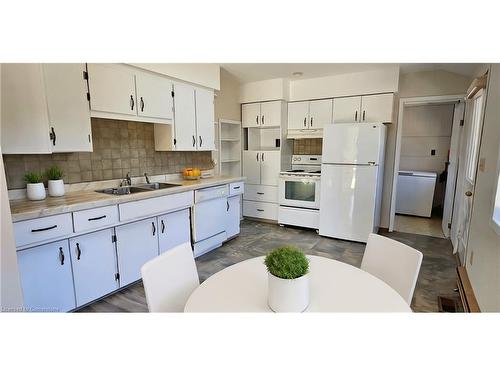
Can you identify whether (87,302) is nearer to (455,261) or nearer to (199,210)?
(199,210)

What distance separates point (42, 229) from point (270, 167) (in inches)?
126

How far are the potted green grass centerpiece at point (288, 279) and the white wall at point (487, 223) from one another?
131 centimetres

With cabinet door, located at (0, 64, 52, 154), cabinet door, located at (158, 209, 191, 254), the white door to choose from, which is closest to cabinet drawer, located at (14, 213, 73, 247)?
cabinet door, located at (0, 64, 52, 154)

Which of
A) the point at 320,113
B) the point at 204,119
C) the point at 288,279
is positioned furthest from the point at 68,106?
the point at 320,113

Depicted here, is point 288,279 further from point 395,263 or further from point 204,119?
point 204,119

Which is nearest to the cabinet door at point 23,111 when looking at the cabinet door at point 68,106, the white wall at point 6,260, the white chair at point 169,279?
the cabinet door at point 68,106

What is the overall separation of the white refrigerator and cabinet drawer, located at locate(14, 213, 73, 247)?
3015 mm

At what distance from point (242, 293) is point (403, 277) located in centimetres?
82

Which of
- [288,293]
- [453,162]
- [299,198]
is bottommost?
[299,198]

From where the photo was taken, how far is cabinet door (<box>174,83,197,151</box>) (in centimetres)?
297

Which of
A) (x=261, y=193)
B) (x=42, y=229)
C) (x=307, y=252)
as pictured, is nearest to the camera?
(x=42, y=229)

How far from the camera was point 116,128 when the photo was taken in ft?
8.90

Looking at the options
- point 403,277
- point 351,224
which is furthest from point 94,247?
point 351,224

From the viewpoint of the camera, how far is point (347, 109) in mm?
3822
